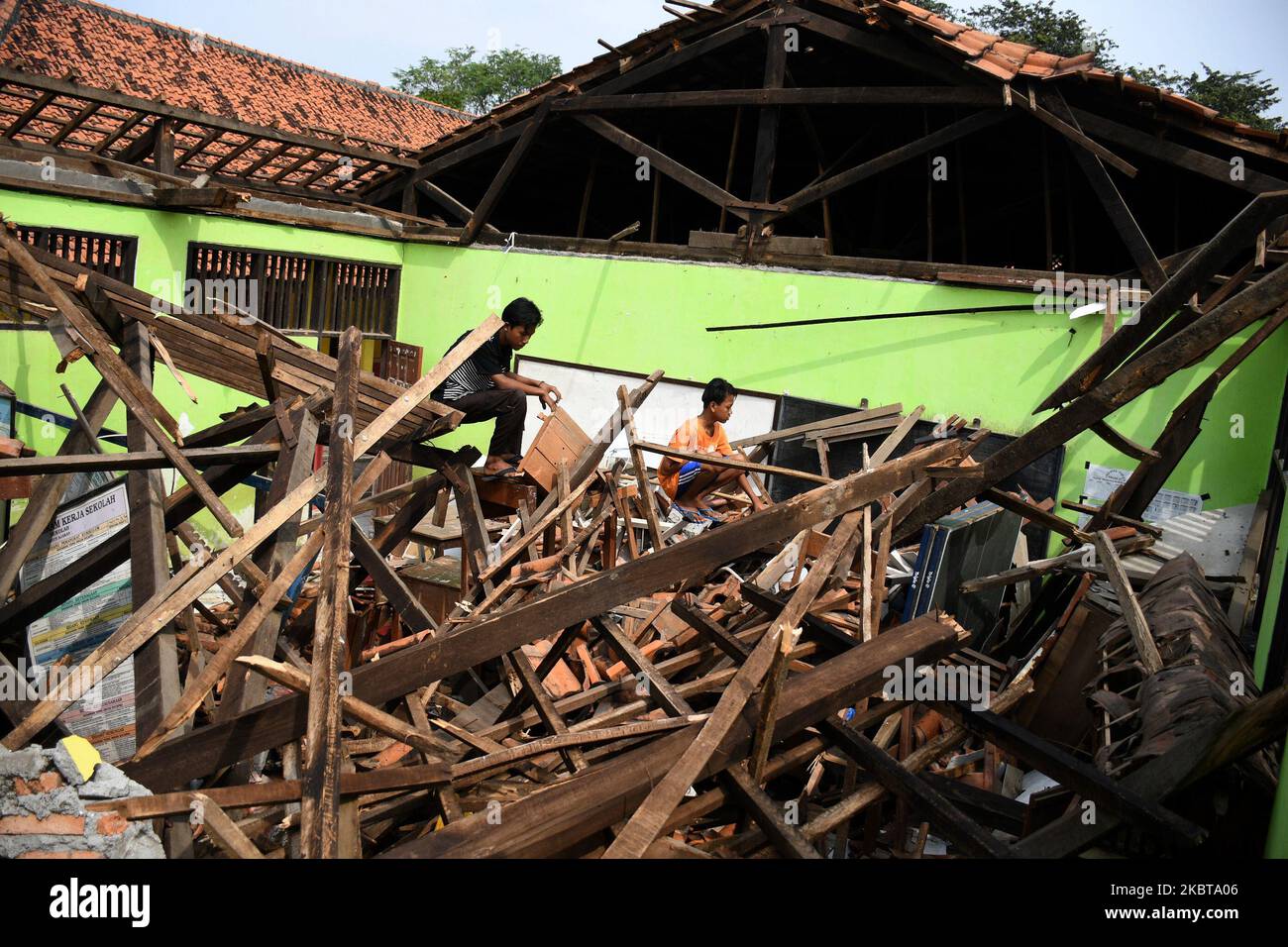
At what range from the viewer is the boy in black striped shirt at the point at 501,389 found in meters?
6.93

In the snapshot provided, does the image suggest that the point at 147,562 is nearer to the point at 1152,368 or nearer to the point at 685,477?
the point at 1152,368

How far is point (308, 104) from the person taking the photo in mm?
18156

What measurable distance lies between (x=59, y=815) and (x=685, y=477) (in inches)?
236

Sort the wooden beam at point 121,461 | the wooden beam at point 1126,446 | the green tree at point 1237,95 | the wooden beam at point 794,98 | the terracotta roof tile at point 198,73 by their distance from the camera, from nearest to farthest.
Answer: the wooden beam at point 121,461
the wooden beam at point 1126,446
the wooden beam at point 794,98
the terracotta roof tile at point 198,73
the green tree at point 1237,95

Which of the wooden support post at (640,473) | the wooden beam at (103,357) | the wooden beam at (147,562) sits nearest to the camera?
the wooden beam at (147,562)

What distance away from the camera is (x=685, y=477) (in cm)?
848

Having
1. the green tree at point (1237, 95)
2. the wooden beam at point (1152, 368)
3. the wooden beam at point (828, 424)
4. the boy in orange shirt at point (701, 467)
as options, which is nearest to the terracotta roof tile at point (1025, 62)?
the wooden beam at point (828, 424)

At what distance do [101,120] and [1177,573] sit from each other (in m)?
13.6

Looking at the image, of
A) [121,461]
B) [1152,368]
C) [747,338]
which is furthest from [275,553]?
[747,338]

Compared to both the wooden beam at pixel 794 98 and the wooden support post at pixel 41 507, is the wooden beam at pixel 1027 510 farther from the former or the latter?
the wooden beam at pixel 794 98

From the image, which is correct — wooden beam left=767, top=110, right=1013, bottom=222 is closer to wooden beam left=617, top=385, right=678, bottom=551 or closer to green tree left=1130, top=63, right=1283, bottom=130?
wooden beam left=617, top=385, right=678, bottom=551

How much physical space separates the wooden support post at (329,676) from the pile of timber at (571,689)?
10mm

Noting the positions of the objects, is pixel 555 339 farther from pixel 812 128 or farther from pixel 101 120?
pixel 101 120

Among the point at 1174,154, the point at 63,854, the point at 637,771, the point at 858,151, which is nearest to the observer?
the point at 63,854
